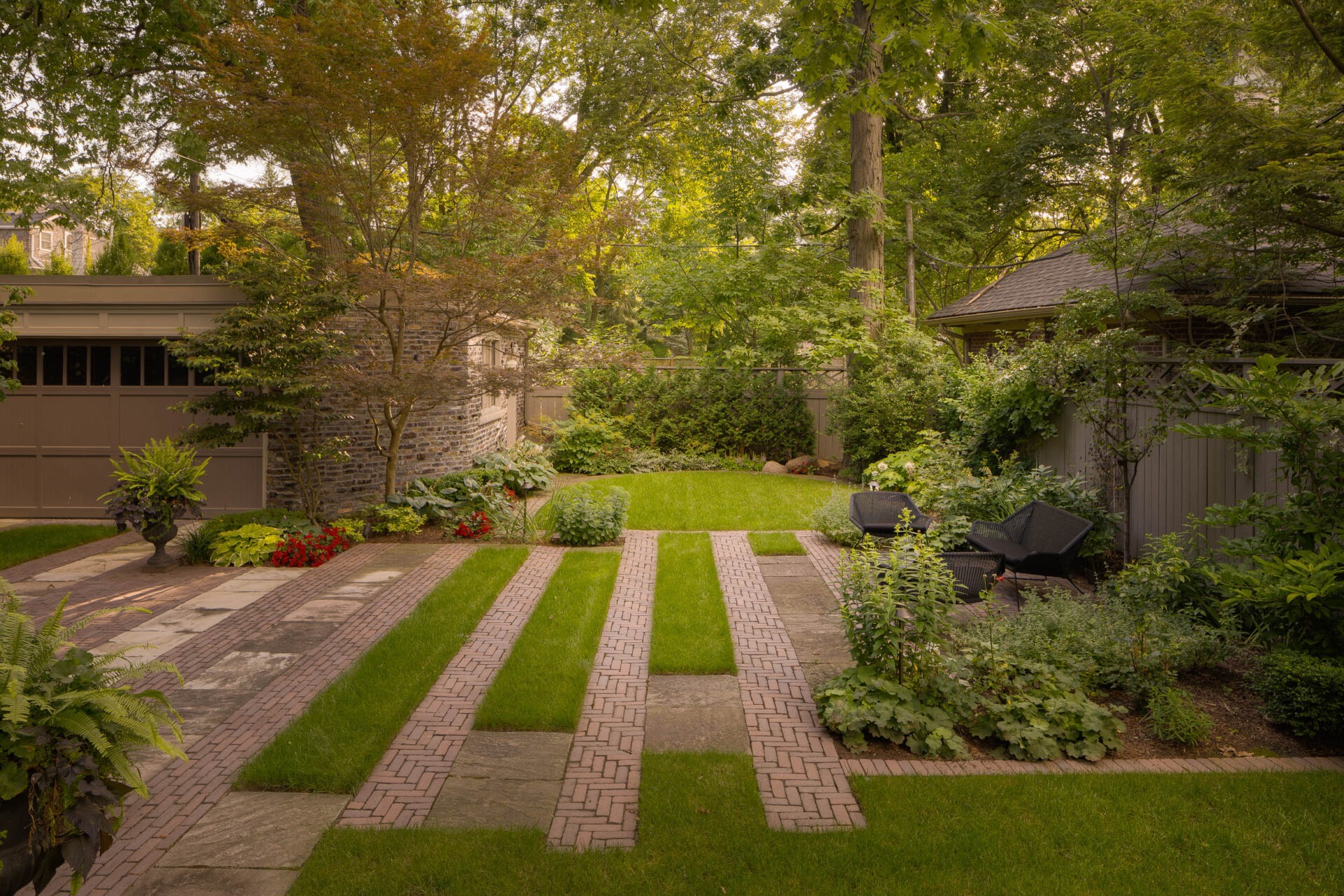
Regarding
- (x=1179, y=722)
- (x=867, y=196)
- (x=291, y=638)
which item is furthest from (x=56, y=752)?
(x=867, y=196)

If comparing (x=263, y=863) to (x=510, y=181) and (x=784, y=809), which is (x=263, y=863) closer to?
(x=784, y=809)

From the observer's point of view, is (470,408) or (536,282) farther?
(470,408)

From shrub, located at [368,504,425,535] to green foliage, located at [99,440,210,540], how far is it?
2.12 meters

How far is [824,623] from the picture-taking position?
24.2 feet

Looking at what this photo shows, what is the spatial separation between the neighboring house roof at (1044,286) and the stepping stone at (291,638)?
9.54 metres

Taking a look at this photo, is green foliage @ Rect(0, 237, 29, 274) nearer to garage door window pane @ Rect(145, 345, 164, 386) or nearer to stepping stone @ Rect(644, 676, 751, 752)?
garage door window pane @ Rect(145, 345, 164, 386)

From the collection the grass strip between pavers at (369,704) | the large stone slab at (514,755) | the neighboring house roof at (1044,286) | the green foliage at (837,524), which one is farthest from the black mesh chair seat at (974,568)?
the neighboring house roof at (1044,286)

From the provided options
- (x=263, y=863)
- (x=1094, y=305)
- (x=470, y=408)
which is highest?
(x=1094, y=305)

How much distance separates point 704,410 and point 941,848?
14287mm

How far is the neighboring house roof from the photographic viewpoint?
34.2 feet

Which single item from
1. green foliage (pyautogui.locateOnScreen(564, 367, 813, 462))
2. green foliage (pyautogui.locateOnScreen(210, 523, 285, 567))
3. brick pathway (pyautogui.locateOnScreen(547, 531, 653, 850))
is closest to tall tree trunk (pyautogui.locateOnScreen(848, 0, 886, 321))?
green foliage (pyautogui.locateOnScreen(564, 367, 813, 462))

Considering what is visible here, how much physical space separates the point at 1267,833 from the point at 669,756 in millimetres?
2945

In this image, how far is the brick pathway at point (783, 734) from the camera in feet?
14.0

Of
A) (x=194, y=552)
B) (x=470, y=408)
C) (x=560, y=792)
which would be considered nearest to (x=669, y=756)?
(x=560, y=792)
